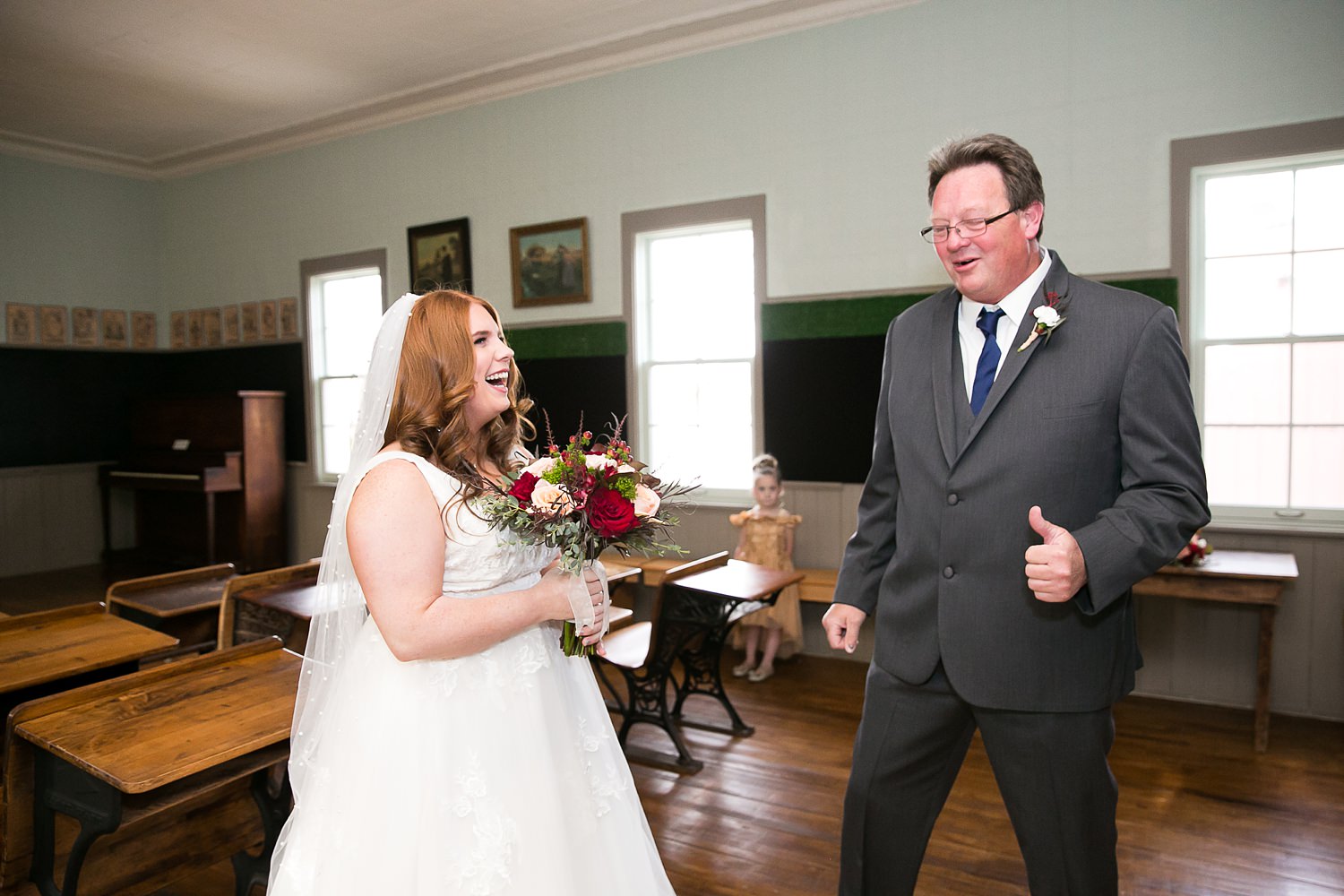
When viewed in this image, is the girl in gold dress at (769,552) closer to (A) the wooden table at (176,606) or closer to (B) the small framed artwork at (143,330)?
(A) the wooden table at (176,606)

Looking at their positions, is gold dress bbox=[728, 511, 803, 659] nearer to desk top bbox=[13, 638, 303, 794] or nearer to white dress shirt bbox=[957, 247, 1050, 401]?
desk top bbox=[13, 638, 303, 794]

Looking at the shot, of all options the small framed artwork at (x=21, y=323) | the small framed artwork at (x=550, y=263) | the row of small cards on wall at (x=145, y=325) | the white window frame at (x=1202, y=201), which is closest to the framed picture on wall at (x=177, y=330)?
the row of small cards on wall at (x=145, y=325)

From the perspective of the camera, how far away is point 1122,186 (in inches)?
191

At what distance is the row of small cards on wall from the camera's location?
8.47 metres

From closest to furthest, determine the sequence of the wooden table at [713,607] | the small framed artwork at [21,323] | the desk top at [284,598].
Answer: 1. the desk top at [284,598]
2. the wooden table at [713,607]
3. the small framed artwork at [21,323]

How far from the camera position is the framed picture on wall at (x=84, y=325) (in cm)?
882

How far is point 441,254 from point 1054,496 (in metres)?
6.36

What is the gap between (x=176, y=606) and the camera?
371 centimetres

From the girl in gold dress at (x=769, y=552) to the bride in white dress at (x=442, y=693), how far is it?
3328mm

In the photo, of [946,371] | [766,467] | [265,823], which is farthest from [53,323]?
[946,371]

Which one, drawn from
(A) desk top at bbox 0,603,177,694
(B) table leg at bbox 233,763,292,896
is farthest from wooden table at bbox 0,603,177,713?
(B) table leg at bbox 233,763,292,896

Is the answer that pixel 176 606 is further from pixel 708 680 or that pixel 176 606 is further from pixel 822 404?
pixel 822 404

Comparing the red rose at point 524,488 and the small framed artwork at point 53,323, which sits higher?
the small framed artwork at point 53,323

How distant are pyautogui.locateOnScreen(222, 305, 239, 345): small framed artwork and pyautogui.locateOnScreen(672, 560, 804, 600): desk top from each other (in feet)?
21.0
